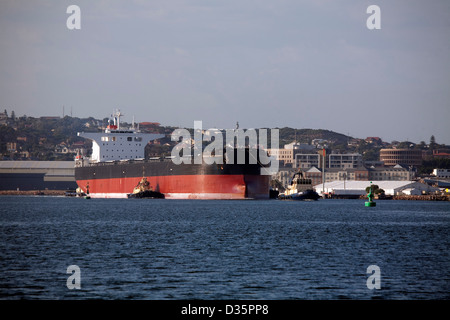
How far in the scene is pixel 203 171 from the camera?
69438 millimetres

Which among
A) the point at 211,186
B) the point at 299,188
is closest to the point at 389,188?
the point at 299,188

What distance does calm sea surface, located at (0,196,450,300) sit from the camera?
684 inches

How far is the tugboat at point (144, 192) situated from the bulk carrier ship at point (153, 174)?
379 mm

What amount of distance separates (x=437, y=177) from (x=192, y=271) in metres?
168

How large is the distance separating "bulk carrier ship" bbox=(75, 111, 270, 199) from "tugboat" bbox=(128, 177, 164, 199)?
0.38 meters

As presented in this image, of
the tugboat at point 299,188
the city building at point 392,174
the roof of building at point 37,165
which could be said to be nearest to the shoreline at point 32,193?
the roof of building at point 37,165

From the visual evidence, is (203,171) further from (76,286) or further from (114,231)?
(76,286)

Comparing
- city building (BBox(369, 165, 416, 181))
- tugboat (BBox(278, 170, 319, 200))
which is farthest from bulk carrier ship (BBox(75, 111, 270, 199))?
city building (BBox(369, 165, 416, 181))

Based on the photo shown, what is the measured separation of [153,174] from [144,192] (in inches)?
91.8

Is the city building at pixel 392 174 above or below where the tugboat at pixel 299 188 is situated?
above

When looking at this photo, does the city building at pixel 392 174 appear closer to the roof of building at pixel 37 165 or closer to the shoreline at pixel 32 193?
the roof of building at pixel 37 165

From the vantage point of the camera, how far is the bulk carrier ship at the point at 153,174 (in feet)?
228

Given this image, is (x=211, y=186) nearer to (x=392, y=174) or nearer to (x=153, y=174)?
(x=153, y=174)

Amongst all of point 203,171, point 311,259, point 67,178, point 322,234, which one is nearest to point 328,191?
point 67,178
